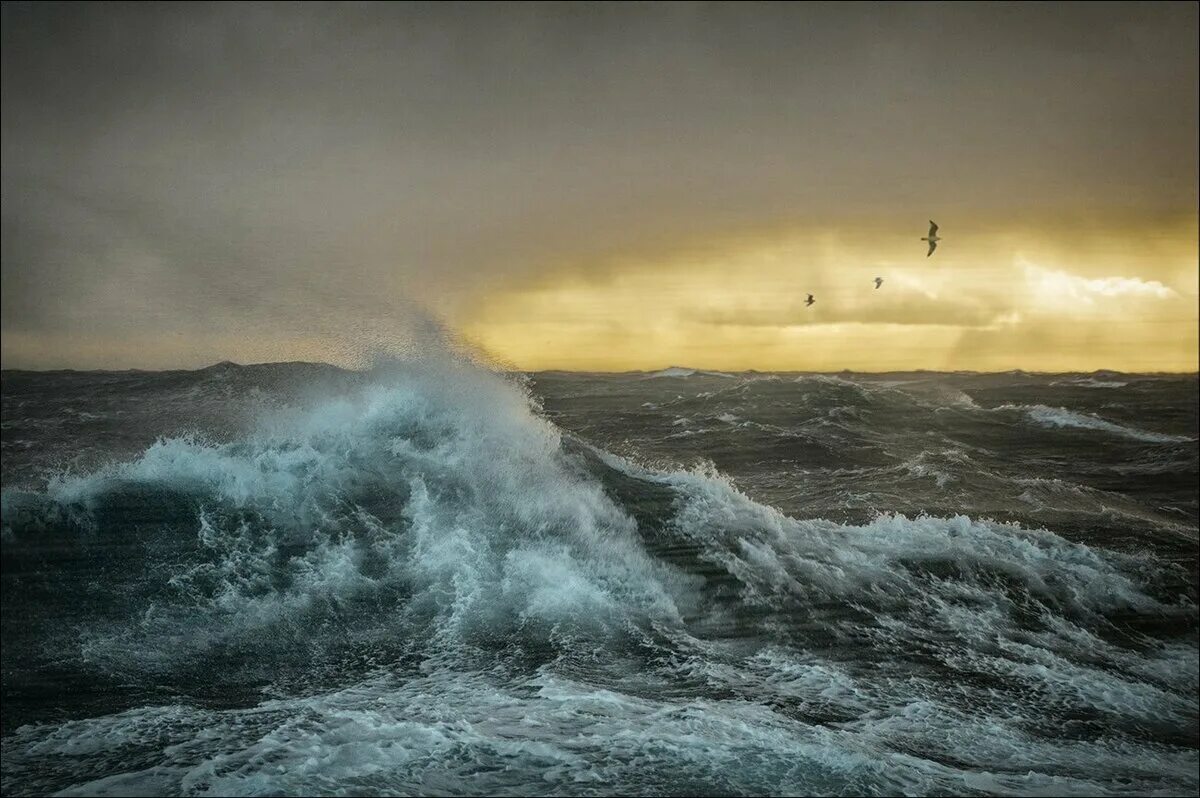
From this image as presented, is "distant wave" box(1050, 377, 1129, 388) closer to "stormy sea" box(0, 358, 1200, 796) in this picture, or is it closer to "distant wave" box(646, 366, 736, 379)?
"stormy sea" box(0, 358, 1200, 796)

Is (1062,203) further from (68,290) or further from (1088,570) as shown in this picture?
(68,290)

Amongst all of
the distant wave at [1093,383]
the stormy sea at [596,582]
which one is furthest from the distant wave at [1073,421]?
the distant wave at [1093,383]

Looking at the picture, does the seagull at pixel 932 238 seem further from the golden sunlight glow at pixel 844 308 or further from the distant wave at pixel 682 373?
the distant wave at pixel 682 373

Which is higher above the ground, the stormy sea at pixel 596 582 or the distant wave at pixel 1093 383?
the distant wave at pixel 1093 383

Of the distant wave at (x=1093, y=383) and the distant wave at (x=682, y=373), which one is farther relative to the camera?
the distant wave at (x=1093, y=383)

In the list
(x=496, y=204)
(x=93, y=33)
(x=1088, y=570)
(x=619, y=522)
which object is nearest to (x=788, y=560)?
(x=619, y=522)

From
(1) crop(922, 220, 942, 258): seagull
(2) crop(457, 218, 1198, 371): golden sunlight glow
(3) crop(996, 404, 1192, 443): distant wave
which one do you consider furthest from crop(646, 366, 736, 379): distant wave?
(3) crop(996, 404, 1192, 443): distant wave
